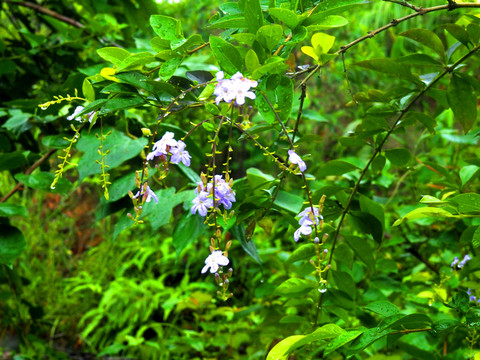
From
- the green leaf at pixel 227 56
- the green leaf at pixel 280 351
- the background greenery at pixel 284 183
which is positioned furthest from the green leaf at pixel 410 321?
the green leaf at pixel 227 56

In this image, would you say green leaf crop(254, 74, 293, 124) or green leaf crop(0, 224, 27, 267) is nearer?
green leaf crop(254, 74, 293, 124)

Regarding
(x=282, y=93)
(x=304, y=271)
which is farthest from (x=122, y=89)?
(x=304, y=271)

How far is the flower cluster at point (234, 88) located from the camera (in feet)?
1.70

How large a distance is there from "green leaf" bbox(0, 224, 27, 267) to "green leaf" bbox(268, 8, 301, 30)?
0.64 m

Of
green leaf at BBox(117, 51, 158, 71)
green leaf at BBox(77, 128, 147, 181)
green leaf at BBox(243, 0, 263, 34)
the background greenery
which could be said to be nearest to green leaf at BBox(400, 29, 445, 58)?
the background greenery

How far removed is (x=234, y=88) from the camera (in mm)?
521

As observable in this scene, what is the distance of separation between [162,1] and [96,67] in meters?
2.07

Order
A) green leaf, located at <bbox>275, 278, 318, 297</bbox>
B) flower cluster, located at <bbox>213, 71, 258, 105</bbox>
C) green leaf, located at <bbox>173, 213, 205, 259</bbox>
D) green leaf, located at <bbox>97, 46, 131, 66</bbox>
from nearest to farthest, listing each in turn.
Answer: flower cluster, located at <bbox>213, 71, 258, 105</bbox>, green leaf, located at <bbox>97, 46, 131, 66</bbox>, green leaf, located at <bbox>275, 278, 318, 297</bbox>, green leaf, located at <bbox>173, 213, 205, 259</bbox>

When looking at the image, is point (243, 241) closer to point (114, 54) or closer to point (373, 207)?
point (373, 207)

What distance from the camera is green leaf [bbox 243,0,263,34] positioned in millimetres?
556

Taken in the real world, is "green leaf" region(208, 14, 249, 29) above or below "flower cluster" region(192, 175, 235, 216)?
above

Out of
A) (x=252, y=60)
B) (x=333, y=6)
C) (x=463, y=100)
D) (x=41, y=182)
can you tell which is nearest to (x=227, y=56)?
(x=252, y=60)

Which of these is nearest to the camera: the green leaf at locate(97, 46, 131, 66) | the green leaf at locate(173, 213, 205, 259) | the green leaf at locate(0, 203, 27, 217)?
the green leaf at locate(97, 46, 131, 66)

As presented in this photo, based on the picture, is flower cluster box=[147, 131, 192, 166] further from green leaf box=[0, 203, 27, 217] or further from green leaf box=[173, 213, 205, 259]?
green leaf box=[0, 203, 27, 217]
